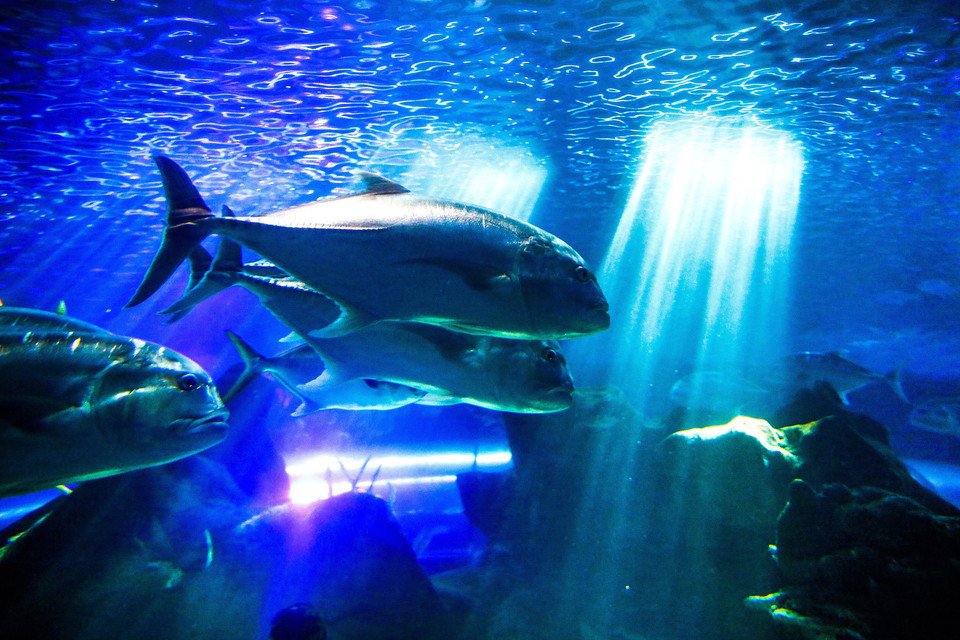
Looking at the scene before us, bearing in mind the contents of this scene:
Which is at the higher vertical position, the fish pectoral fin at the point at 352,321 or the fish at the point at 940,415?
the fish pectoral fin at the point at 352,321

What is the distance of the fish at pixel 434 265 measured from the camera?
1.99m

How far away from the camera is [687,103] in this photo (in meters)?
11.2

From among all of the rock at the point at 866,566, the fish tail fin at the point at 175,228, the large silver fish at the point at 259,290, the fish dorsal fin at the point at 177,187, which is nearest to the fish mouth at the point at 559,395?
the large silver fish at the point at 259,290

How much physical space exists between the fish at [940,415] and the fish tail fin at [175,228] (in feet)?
67.2

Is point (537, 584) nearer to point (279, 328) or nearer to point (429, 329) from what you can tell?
point (429, 329)

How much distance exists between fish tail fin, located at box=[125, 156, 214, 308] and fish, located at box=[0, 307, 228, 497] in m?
0.36

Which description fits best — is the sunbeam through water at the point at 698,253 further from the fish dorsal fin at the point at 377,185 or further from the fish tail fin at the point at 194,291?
the fish tail fin at the point at 194,291

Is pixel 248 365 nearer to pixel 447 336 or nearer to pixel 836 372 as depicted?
pixel 447 336

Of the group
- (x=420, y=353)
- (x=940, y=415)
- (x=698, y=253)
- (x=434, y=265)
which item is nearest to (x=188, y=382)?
(x=420, y=353)

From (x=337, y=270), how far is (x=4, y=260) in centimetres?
2861

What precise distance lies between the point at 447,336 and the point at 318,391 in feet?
4.20

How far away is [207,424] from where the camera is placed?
7.89 feet

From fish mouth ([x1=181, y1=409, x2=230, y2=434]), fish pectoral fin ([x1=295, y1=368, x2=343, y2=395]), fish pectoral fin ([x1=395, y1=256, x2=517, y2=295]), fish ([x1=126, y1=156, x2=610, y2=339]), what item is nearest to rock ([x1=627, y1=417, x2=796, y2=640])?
fish ([x1=126, y1=156, x2=610, y2=339])

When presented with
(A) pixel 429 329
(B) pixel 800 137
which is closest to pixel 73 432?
(A) pixel 429 329
